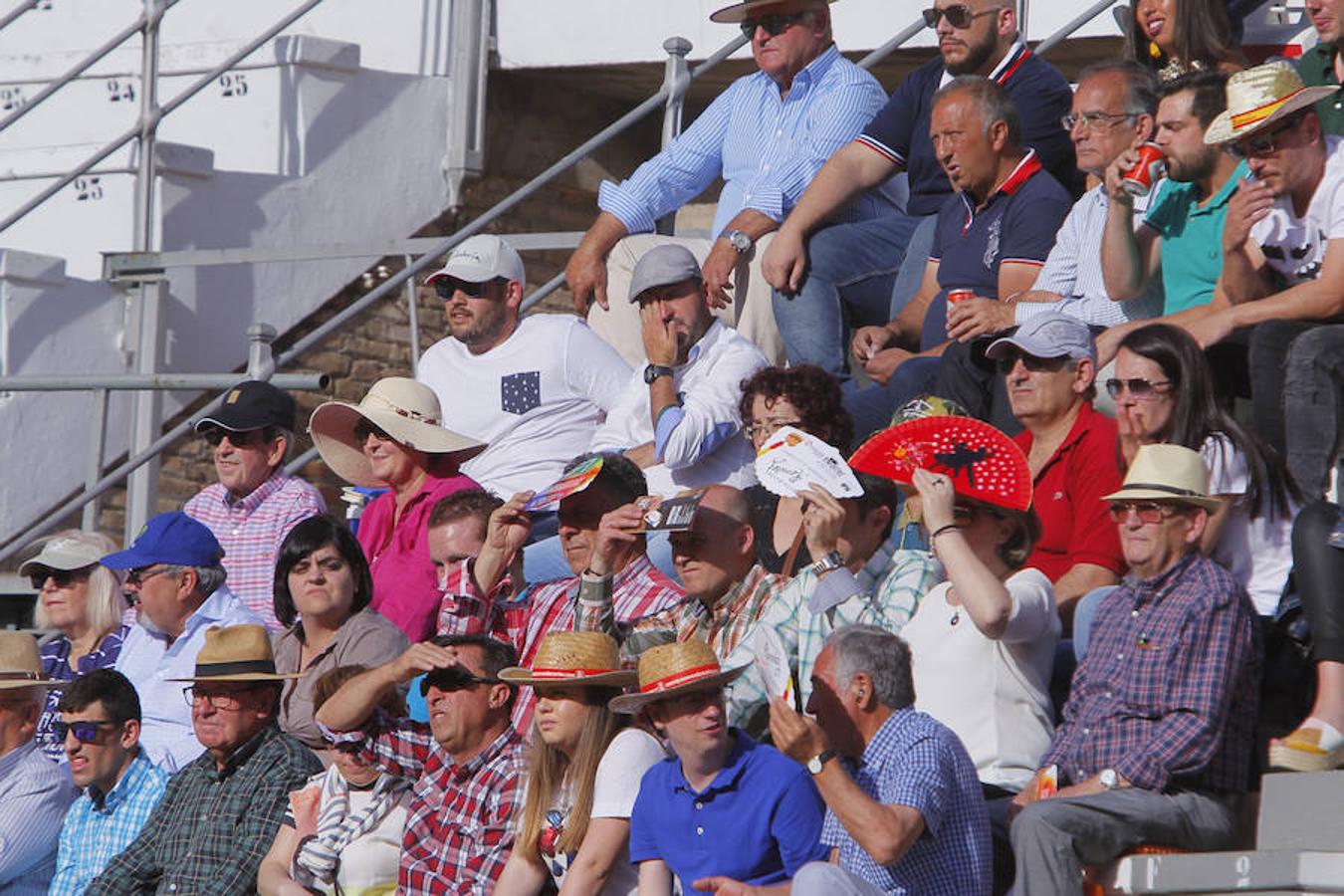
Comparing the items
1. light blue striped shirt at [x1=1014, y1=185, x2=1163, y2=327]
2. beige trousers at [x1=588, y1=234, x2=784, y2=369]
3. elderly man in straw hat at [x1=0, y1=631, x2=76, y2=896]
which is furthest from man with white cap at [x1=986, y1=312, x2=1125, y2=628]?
elderly man in straw hat at [x1=0, y1=631, x2=76, y2=896]

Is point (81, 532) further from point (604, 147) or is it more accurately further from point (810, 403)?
point (604, 147)

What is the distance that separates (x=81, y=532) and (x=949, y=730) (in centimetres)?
399

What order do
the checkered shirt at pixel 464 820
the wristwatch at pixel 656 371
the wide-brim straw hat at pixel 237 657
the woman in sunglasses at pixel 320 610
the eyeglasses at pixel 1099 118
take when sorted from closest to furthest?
the checkered shirt at pixel 464 820 → the wide-brim straw hat at pixel 237 657 → the woman in sunglasses at pixel 320 610 → the eyeglasses at pixel 1099 118 → the wristwatch at pixel 656 371

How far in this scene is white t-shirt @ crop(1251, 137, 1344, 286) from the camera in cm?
596

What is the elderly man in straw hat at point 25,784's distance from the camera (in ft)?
23.2

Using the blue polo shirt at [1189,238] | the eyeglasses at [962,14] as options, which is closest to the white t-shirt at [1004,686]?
the blue polo shirt at [1189,238]

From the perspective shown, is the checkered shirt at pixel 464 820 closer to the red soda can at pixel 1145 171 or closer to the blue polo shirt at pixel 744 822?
the blue polo shirt at pixel 744 822

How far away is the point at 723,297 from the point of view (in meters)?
7.88

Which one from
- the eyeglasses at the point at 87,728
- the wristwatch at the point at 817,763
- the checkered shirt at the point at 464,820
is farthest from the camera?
the eyeglasses at the point at 87,728

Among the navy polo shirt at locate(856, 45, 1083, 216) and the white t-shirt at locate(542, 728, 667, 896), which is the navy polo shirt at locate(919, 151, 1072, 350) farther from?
the white t-shirt at locate(542, 728, 667, 896)

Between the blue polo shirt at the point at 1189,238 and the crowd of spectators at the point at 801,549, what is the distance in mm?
21

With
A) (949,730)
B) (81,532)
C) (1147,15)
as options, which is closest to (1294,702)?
(949,730)

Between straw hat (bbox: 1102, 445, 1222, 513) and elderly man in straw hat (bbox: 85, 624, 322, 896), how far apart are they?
7.98ft

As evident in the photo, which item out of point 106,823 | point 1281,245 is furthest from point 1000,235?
point 106,823
